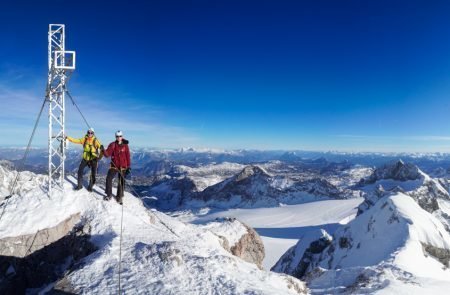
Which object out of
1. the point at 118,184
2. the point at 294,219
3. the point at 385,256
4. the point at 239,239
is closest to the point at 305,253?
the point at 385,256

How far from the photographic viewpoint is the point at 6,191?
124 metres

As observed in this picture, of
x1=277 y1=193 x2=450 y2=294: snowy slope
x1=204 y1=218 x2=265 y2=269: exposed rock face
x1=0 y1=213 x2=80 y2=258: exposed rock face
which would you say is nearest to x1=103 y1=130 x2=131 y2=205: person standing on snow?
x1=0 y1=213 x2=80 y2=258: exposed rock face

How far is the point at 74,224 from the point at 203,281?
7.96m

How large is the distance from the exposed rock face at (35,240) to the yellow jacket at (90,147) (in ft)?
10.0

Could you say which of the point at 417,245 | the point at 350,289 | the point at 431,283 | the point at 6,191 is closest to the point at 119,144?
the point at 350,289

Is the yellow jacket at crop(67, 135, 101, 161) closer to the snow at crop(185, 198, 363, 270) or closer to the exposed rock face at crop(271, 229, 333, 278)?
the exposed rock face at crop(271, 229, 333, 278)

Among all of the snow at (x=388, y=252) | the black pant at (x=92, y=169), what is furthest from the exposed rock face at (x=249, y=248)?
the black pant at (x=92, y=169)

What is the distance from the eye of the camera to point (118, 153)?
59.2 feet

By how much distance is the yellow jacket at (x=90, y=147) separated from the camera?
60.1 feet

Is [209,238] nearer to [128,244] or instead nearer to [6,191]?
[128,244]

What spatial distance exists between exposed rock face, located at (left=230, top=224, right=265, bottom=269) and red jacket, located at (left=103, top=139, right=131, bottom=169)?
31.5 ft

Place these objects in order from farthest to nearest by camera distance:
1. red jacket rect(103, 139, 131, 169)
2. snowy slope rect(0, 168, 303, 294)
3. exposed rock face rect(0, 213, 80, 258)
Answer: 1. red jacket rect(103, 139, 131, 169)
2. exposed rock face rect(0, 213, 80, 258)
3. snowy slope rect(0, 168, 303, 294)

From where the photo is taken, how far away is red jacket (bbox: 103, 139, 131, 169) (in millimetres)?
17969

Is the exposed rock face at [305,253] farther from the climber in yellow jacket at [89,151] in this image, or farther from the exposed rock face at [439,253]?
the climber in yellow jacket at [89,151]
